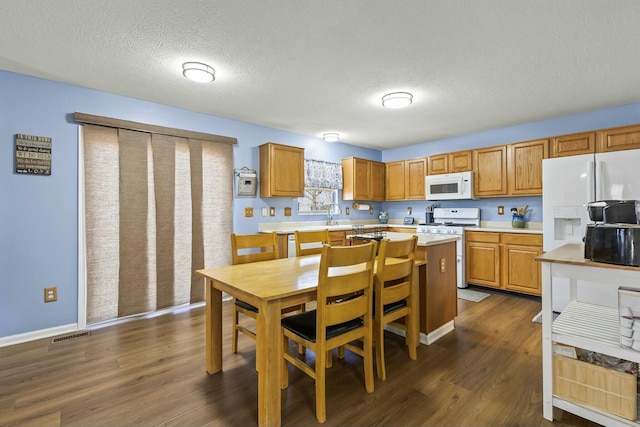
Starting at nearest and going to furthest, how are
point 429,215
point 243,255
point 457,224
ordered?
point 243,255, point 457,224, point 429,215

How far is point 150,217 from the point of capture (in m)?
3.29

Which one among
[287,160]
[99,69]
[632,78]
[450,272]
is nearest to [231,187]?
[287,160]

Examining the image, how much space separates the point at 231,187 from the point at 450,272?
281 centimetres

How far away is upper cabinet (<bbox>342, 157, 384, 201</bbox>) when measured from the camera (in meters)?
5.25

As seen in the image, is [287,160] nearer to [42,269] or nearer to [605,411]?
[42,269]

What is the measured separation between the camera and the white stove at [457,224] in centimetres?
429

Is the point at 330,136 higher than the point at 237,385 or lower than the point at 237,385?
higher

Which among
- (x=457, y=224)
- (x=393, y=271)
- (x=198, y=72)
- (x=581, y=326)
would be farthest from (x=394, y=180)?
(x=581, y=326)

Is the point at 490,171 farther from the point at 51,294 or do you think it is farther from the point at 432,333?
the point at 51,294

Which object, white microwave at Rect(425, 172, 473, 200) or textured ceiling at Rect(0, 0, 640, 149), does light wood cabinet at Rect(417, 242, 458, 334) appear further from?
white microwave at Rect(425, 172, 473, 200)

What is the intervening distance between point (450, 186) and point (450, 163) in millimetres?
381

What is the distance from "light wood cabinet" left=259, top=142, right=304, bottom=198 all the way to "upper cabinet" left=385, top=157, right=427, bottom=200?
6.88 ft

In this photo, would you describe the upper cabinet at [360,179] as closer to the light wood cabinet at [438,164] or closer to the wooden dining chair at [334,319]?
the light wood cabinet at [438,164]

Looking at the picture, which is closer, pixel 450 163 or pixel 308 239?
pixel 308 239
